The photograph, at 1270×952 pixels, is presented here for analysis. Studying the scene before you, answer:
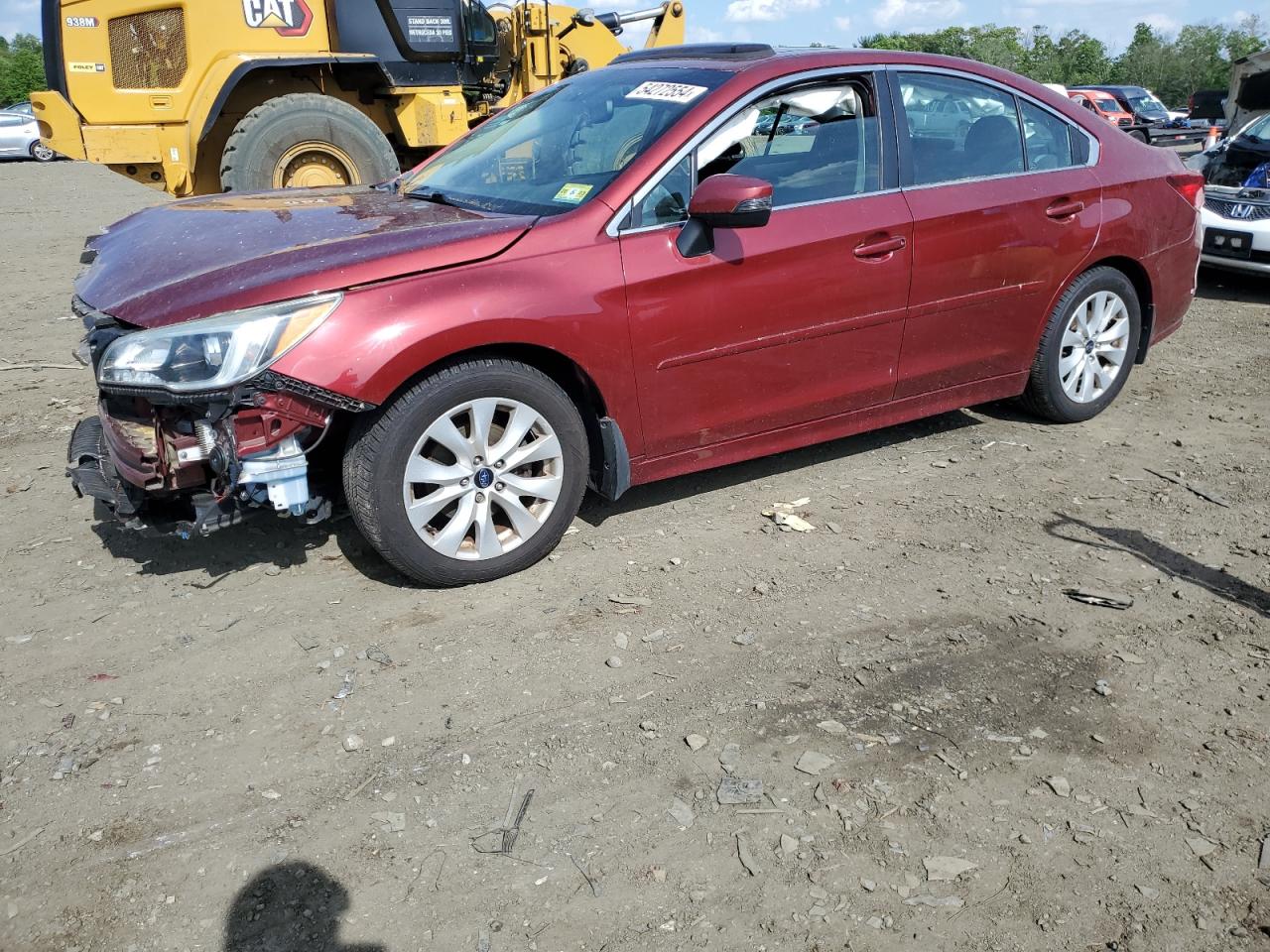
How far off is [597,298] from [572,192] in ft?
1.62

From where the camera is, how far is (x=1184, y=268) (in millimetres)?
5680

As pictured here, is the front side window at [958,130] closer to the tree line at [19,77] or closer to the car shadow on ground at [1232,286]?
the car shadow on ground at [1232,286]

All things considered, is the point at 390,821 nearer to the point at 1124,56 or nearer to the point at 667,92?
the point at 667,92

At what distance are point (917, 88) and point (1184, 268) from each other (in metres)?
2.08

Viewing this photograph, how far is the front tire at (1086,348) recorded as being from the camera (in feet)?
17.0

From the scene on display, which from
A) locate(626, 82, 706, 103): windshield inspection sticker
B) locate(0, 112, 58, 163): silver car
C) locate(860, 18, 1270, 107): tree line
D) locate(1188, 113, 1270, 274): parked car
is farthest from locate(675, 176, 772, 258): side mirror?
locate(860, 18, 1270, 107): tree line

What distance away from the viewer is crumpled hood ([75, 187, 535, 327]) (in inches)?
135

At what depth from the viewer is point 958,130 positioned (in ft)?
15.6

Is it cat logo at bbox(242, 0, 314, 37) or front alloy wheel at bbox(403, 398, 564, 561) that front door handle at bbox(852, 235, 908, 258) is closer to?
front alloy wheel at bbox(403, 398, 564, 561)

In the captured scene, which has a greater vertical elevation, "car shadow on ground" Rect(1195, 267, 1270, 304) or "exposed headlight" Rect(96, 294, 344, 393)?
"exposed headlight" Rect(96, 294, 344, 393)

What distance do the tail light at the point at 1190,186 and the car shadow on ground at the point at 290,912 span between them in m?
5.19

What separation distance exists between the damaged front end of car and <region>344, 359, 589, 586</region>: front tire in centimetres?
18

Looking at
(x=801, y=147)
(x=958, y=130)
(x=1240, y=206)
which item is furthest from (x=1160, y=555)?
(x=1240, y=206)

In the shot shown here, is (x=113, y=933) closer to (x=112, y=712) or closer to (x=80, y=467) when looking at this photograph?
(x=112, y=712)
